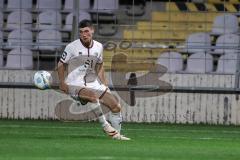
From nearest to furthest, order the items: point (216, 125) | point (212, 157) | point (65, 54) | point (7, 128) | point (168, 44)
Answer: point (212, 157) → point (65, 54) → point (7, 128) → point (216, 125) → point (168, 44)

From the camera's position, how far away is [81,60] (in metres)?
13.9

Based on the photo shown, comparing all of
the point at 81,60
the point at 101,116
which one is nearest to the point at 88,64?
the point at 81,60

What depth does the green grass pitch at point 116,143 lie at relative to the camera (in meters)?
10.5

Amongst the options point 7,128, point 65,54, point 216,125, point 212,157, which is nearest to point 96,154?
point 212,157

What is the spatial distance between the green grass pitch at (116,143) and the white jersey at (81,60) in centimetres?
95

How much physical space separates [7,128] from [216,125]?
4967 mm

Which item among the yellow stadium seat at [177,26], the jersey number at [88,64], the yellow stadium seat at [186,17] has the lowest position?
the jersey number at [88,64]

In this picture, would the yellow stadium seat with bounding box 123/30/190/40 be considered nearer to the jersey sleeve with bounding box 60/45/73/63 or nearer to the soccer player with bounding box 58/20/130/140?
the soccer player with bounding box 58/20/130/140

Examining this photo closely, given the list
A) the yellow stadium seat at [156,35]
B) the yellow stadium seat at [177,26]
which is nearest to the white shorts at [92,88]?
the yellow stadium seat at [156,35]

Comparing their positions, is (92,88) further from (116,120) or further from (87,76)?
→ (116,120)

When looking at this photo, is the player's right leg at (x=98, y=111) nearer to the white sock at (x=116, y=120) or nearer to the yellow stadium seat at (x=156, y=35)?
the white sock at (x=116, y=120)

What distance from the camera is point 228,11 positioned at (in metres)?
21.0

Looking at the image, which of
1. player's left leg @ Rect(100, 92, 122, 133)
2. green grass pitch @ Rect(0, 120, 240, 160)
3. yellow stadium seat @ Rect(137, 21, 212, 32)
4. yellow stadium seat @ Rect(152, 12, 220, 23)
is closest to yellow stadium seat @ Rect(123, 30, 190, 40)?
yellow stadium seat @ Rect(137, 21, 212, 32)

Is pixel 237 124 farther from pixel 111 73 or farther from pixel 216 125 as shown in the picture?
pixel 111 73
